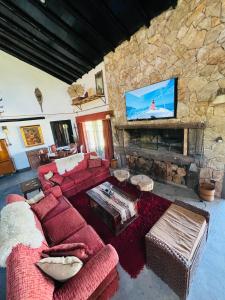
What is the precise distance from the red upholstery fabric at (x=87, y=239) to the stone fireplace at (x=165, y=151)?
8.00 feet

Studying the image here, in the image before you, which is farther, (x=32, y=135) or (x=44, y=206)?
(x=32, y=135)

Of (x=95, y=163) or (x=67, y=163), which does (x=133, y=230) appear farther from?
(x=67, y=163)

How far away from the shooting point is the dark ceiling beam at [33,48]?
152 inches

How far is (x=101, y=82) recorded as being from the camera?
4957 millimetres

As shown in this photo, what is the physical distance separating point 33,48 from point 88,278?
591 centimetres

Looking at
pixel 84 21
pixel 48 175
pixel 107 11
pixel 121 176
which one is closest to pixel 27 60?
pixel 84 21

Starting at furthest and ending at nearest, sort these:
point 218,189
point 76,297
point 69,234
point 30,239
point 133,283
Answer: point 218,189
point 69,234
point 133,283
point 30,239
point 76,297

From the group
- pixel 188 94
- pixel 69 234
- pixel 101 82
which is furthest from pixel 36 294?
pixel 101 82

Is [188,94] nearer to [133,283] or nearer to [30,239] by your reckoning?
[133,283]

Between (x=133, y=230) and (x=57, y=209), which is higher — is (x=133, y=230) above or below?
below

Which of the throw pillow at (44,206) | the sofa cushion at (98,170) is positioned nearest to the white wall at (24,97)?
the sofa cushion at (98,170)

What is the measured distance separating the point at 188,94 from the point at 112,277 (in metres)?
3.24

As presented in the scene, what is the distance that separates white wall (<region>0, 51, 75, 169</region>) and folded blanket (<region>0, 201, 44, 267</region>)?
495 centimetres

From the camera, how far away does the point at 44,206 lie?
2.29 m
